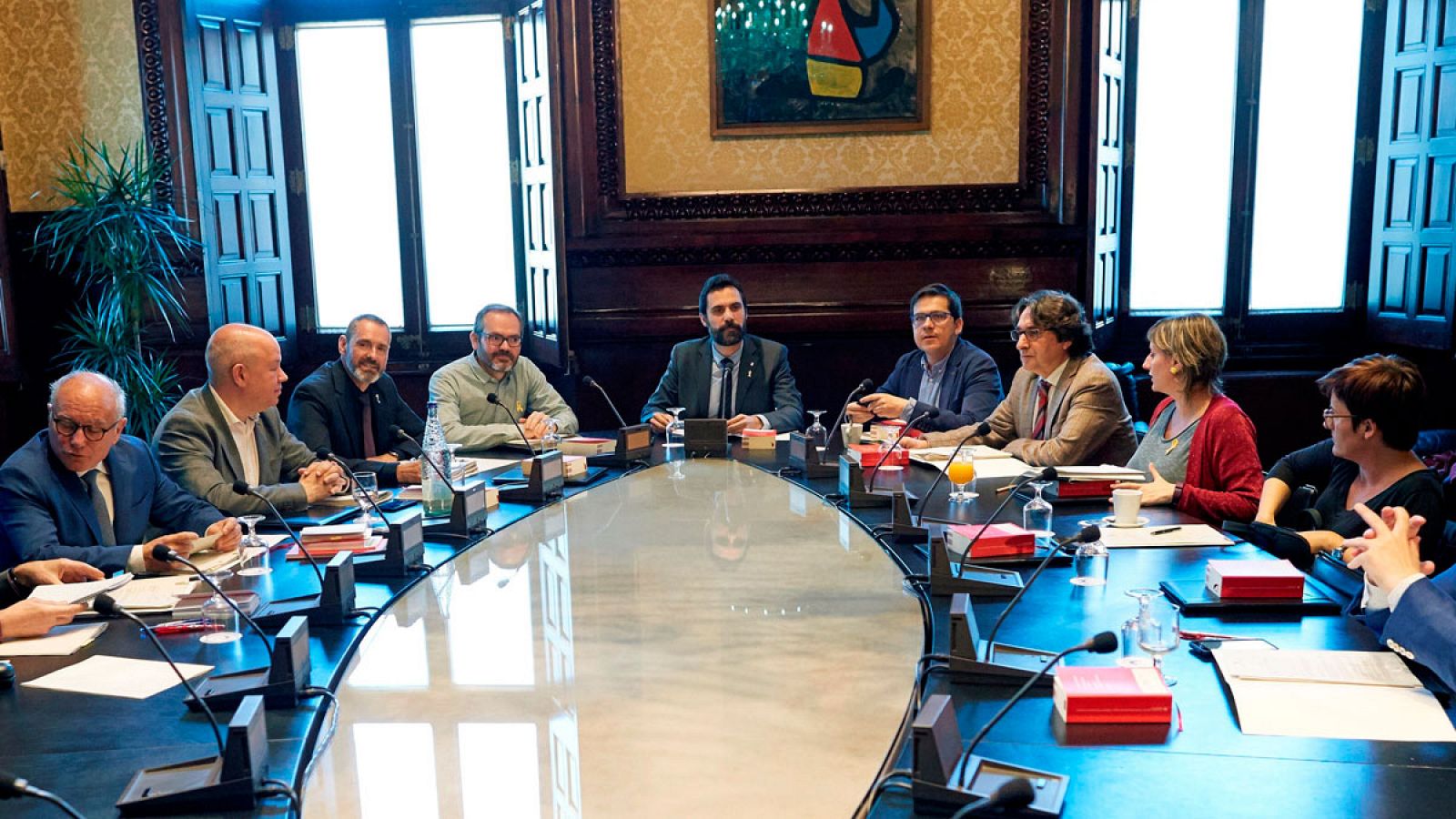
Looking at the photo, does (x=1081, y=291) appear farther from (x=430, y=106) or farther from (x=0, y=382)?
(x=0, y=382)

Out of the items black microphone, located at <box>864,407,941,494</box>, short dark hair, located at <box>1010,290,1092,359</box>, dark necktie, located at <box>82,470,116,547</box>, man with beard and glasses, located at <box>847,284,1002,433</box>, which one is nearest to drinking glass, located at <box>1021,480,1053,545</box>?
black microphone, located at <box>864,407,941,494</box>

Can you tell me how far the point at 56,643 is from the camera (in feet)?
7.76

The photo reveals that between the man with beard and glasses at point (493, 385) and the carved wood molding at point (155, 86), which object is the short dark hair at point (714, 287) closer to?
the man with beard and glasses at point (493, 385)

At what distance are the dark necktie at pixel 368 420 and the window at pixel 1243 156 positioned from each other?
12.2ft

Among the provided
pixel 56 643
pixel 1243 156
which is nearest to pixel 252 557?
pixel 56 643

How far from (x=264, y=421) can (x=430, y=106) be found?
303 centimetres

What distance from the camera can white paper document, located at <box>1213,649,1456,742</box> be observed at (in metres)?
1.85

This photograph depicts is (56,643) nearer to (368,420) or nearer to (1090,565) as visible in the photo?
(1090,565)

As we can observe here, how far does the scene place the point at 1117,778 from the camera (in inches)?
67.3

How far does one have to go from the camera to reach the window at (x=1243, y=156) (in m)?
6.00

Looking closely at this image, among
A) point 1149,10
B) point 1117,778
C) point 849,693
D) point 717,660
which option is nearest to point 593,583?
point 717,660

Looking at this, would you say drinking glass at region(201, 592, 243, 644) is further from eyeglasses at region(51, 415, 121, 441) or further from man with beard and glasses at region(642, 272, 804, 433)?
man with beard and glasses at region(642, 272, 804, 433)

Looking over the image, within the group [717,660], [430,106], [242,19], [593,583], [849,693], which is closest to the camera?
[849,693]

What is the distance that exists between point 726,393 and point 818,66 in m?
1.71
